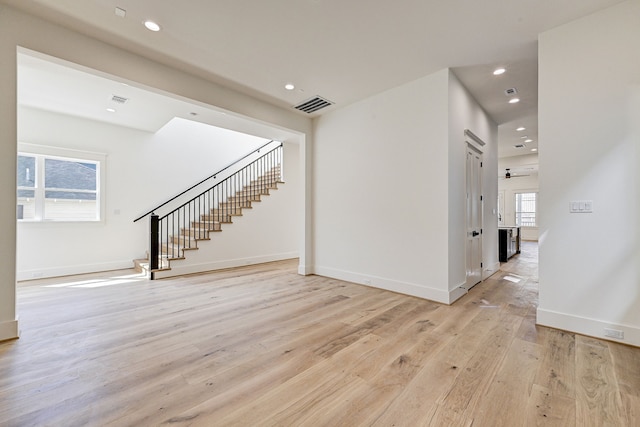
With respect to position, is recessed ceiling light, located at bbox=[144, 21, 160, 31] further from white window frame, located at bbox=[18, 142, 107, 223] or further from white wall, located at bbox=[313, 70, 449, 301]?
white window frame, located at bbox=[18, 142, 107, 223]

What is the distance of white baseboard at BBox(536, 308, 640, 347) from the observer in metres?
2.44

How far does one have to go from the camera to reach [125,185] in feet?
19.6

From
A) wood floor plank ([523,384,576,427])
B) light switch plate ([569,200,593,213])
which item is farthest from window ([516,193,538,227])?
wood floor plank ([523,384,576,427])

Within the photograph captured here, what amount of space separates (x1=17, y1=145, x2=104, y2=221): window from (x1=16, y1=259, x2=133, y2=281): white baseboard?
954 mm

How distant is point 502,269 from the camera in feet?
19.0

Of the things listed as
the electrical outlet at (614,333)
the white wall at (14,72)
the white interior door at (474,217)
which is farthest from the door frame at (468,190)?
the white wall at (14,72)

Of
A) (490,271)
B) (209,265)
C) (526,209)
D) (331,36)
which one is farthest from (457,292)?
(526,209)

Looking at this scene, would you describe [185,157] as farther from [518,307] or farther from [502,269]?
[502,269]

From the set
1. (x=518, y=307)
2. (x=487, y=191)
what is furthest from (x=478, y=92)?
(x=518, y=307)

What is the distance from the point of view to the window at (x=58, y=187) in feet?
16.5

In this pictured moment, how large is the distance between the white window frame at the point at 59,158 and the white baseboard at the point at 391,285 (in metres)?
4.82

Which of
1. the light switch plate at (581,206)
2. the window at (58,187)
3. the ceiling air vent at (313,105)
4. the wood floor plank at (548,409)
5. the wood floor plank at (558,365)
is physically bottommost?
the wood floor plank at (558,365)

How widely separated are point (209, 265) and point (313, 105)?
3877mm

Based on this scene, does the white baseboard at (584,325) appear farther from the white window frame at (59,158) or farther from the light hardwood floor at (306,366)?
the white window frame at (59,158)
